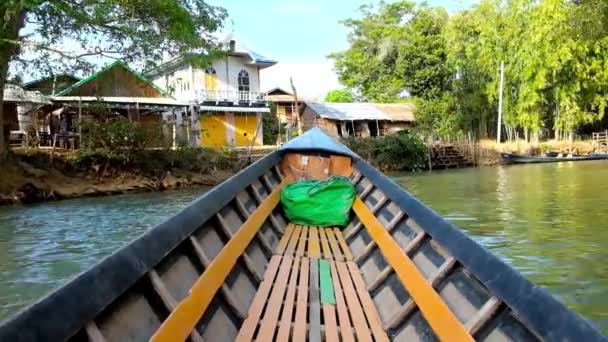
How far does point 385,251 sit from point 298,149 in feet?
12.1

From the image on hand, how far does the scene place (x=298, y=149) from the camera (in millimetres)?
7043

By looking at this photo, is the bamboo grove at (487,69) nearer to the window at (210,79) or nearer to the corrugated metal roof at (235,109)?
the corrugated metal roof at (235,109)

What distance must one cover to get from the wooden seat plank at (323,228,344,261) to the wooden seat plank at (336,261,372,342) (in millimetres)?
227

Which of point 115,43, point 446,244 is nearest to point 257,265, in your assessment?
point 446,244

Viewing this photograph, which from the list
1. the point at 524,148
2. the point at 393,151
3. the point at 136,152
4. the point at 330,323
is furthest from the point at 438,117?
the point at 330,323

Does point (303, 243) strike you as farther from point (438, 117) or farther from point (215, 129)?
point (438, 117)

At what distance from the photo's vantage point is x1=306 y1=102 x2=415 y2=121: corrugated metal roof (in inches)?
1254

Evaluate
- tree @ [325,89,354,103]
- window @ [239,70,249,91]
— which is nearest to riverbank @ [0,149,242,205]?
window @ [239,70,249,91]

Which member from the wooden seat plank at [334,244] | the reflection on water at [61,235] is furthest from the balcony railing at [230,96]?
the wooden seat plank at [334,244]

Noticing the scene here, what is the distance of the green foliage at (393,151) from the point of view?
2547 centimetres

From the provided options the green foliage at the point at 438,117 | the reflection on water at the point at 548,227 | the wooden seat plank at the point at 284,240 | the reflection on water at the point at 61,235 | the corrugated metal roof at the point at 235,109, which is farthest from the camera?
the green foliage at the point at 438,117

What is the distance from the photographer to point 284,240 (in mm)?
4789

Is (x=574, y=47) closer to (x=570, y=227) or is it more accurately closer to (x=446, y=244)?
(x=570, y=227)

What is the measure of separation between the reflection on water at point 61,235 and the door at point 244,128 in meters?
13.1
